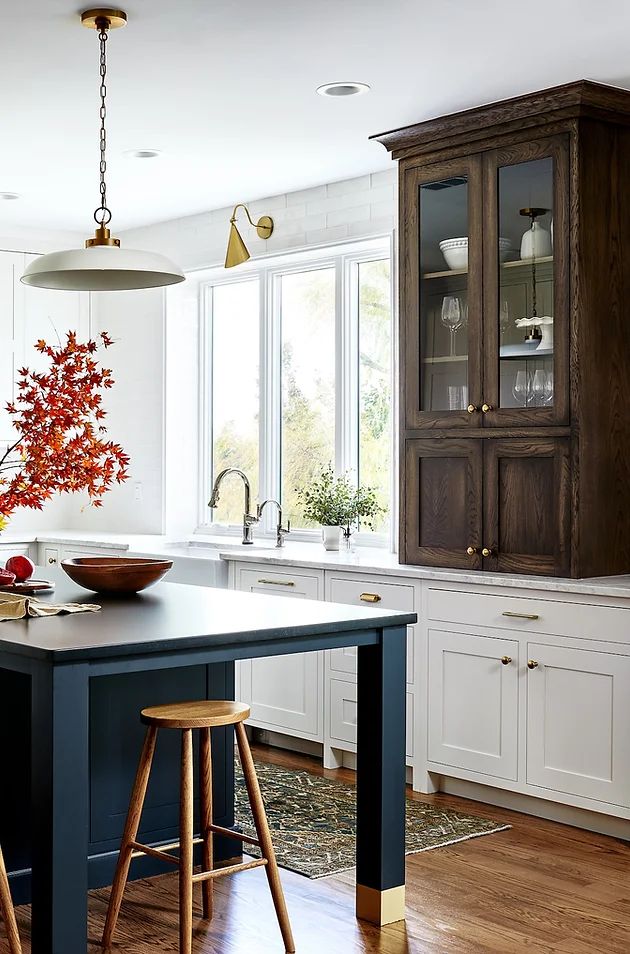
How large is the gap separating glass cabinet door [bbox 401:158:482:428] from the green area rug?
1.50m

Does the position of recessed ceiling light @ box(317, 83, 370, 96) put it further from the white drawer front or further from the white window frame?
the white drawer front

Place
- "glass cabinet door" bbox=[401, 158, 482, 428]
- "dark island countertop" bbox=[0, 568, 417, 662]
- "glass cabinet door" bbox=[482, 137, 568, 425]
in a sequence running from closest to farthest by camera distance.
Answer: "dark island countertop" bbox=[0, 568, 417, 662]
"glass cabinet door" bbox=[482, 137, 568, 425]
"glass cabinet door" bbox=[401, 158, 482, 428]

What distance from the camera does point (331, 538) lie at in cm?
552

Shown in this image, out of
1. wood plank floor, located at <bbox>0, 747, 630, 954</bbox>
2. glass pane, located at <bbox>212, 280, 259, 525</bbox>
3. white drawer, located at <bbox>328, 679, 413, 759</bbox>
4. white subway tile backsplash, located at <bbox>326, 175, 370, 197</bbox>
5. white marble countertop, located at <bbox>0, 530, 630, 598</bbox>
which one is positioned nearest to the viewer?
wood plank floor, located at <bbox>0, 747, 630, 954</bbox>

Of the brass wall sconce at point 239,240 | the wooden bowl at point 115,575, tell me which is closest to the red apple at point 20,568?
the wooden bowl at point 115,575

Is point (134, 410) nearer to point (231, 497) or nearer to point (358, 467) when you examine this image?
point (231, 497)

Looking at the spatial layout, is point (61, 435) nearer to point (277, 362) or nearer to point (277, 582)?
point (277, 582)

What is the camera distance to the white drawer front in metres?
4.70

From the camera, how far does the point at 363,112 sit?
4605 millimetres

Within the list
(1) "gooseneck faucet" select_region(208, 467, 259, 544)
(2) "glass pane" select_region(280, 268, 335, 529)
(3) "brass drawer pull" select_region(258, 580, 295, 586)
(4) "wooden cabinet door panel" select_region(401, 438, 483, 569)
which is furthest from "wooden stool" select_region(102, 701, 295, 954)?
(2) "glass pane" select_region(280, 268, 335, 529)

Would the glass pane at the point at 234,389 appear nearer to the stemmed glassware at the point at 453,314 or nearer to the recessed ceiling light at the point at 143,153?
the recessed ceiling light at the point at 143,153

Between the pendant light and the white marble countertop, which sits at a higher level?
the pendant light

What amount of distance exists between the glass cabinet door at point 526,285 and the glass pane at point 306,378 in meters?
1.60

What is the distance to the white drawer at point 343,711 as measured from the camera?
16.2ft
